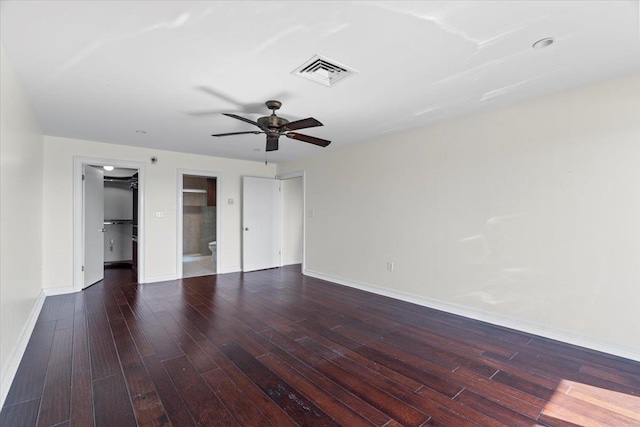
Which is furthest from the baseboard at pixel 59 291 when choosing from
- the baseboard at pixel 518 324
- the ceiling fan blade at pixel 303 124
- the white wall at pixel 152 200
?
the baseboard at pixel 518 324

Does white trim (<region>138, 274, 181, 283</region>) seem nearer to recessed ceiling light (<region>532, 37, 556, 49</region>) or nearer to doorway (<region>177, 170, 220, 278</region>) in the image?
doorway (<region>177, 170, 220, 278</region>)

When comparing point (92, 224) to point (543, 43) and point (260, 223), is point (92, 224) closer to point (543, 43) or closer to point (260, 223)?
point (260, 223)

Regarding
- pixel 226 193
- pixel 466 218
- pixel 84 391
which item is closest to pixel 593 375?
pixel 466 218

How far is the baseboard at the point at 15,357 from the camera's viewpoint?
1.86 meters

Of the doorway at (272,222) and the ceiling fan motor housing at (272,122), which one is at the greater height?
the ceiling fan motor housing at (272,122)

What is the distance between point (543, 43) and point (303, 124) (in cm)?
188

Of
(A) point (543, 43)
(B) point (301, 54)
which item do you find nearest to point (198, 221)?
(B) point (301, 54)

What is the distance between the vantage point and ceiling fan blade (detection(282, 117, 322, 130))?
8.74 feet

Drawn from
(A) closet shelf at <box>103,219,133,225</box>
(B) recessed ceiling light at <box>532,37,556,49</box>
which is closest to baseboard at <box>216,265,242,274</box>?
(A) closet shelf at <box>103,219,133,225</box>

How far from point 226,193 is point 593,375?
5.63 m

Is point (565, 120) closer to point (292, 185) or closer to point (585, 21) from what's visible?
point (585, 21)

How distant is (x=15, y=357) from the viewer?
2.22 metres

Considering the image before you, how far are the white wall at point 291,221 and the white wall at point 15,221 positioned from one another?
4.10m

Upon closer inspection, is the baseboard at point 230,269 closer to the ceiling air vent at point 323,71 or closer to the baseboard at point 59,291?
the baseboard at point 59,291
